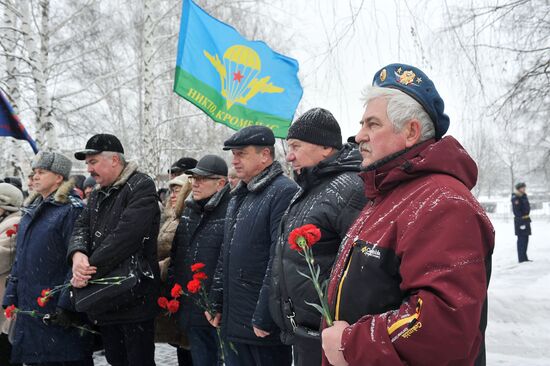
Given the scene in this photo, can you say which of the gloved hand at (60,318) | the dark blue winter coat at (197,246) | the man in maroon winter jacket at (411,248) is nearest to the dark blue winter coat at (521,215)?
the dark blue winter coat at (197,246)

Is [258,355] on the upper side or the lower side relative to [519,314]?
upper

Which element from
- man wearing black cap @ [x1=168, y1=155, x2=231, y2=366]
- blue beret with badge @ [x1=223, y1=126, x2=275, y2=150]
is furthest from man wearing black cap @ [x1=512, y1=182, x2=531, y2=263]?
blue beret with badge @ [x1=223, y1=126, x2=275, y2=150]

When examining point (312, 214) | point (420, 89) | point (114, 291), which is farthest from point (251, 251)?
point (420, 89)

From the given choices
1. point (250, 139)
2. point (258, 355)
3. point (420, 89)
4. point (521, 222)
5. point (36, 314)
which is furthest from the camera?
point (521, 222)

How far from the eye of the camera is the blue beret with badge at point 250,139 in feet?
11.7

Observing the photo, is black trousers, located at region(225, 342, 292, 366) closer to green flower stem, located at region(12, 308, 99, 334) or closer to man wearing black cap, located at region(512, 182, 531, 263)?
green flower stem, located at region(12, 308, 99, 334)

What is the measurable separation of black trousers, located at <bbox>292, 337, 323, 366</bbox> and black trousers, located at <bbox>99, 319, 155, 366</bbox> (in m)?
1.77

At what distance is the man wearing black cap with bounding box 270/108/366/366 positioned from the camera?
8.36 ft

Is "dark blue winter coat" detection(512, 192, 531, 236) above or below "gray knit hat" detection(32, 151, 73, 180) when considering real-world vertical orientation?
below

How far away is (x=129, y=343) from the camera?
3.82 meters

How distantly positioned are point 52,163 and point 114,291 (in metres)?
1.44

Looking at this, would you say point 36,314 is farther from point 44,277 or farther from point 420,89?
point 420,89

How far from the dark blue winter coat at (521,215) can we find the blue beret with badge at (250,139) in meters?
11.6

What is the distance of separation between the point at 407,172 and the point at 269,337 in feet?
6.31
